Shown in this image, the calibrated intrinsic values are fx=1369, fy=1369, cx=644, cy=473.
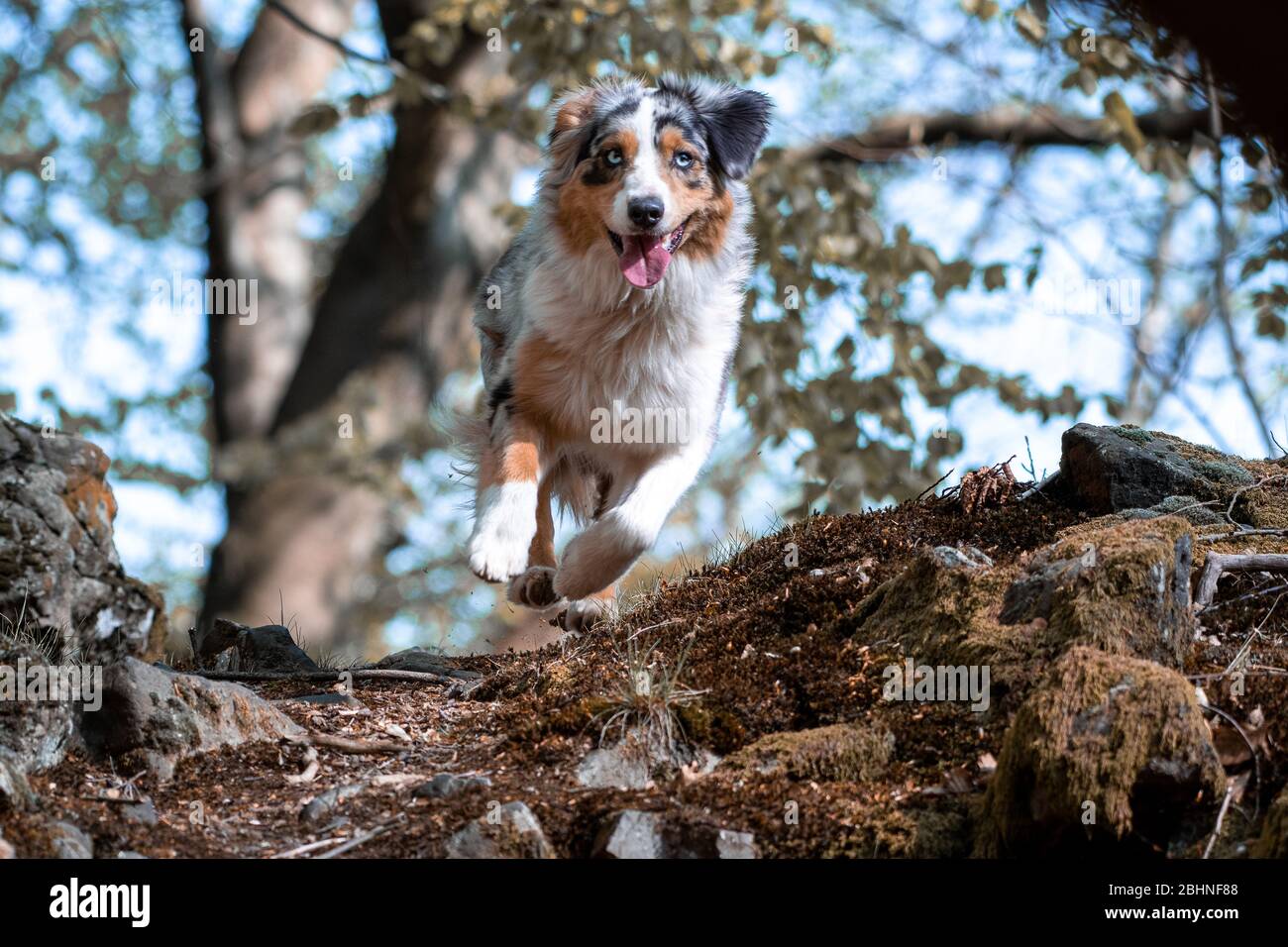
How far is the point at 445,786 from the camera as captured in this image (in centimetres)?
368

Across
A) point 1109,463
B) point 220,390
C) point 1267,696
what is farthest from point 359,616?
point 1267,696

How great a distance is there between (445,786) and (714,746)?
0.78 meters

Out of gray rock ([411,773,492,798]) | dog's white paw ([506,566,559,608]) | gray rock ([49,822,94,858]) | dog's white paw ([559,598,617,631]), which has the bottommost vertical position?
gray rock ([49,822,94,858])

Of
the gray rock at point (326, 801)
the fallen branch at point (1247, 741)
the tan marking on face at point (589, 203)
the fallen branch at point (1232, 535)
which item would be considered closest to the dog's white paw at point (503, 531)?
the tan marking on face at point (589, 203)

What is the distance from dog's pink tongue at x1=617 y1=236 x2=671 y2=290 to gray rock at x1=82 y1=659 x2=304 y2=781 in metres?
2.40

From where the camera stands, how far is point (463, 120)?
9633mm

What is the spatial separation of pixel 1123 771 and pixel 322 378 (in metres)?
10.3

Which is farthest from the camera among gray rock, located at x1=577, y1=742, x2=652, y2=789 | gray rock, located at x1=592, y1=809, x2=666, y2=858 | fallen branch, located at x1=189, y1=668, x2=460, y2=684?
fallen branch, located at x1=189, y1=668, x2=460, y2=684

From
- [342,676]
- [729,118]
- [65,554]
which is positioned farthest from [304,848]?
[729,118]

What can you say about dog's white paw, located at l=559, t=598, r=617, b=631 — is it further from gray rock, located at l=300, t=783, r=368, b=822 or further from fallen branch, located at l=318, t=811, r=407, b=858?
fallen branch, located at l=318, t=811, r=407, b=858

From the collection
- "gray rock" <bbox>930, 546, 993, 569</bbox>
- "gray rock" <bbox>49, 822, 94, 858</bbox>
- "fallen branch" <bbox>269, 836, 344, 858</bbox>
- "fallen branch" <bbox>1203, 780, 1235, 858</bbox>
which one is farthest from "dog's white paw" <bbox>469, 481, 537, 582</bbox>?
"fallen branch" <bbox>1203, 780, 1235, 858</bbox>

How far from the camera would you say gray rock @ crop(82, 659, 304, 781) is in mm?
3893

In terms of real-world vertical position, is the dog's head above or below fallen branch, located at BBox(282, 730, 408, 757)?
above

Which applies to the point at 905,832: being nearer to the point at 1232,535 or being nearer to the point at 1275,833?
the point at 1275,833
